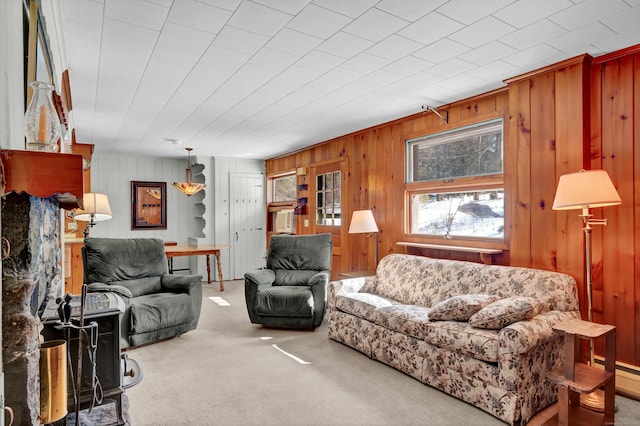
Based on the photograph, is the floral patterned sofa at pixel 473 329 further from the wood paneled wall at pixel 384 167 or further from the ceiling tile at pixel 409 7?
the ceiling tile at pixel 409 7

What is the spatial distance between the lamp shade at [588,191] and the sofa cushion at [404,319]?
1.26 meters

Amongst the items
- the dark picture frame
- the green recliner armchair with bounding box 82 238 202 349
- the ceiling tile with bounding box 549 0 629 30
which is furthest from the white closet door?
the ceiling tile with bounding box 549 0 629 30

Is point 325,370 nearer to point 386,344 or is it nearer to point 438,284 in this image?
point 386,344

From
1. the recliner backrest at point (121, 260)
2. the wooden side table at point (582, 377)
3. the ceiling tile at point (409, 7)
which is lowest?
the wooden side table at point (582, 377)

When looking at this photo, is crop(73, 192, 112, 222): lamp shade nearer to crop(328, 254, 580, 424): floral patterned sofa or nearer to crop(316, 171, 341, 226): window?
crop(328, 254, 580, 424): floral patterned sofa

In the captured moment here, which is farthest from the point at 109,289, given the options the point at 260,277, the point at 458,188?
the point at 458,188

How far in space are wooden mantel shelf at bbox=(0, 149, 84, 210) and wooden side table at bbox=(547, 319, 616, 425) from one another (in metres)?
2.56

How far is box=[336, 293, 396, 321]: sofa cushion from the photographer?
335 centimetres

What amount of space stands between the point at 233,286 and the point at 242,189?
6.35 ft

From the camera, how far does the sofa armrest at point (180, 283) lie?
398 centimetres

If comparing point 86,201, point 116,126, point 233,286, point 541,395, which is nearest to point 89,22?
point 86,201

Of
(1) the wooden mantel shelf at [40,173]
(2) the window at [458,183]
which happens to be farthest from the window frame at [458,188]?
(1) the wooden mantel shelf at [40,173]

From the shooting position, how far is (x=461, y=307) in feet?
8.95

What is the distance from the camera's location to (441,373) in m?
2.66
